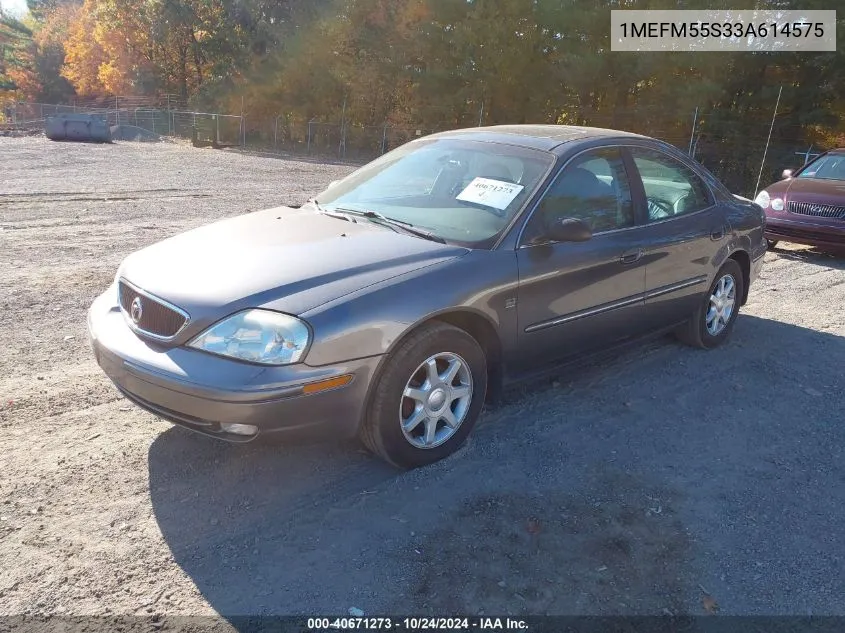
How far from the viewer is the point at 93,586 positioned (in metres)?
2.61

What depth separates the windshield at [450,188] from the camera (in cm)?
386

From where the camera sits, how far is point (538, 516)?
3174mm

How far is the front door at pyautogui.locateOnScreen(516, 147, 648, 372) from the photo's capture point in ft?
12.6

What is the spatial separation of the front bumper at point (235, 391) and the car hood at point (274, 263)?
228 mm

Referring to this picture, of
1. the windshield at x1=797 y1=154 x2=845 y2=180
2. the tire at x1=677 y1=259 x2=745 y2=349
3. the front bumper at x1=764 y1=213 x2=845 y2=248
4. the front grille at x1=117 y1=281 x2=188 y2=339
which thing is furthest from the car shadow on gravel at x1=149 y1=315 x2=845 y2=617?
the windshield at x1=797 y1=154 x2=845 y2=180

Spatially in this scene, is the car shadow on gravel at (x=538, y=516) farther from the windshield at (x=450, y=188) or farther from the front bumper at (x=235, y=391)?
the windshield at (x=450, y=188)

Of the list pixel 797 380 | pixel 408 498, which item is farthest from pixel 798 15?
pixel 408 498

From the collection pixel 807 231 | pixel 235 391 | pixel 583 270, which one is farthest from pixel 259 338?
pixel 807 231

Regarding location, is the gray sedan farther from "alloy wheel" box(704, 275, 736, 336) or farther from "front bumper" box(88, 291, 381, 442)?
"alloy wheel" box(704, 275, 736, 336)

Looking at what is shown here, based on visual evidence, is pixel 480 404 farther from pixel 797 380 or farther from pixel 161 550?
pixel 797 380

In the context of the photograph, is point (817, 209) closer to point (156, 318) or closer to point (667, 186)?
point (667, 186)

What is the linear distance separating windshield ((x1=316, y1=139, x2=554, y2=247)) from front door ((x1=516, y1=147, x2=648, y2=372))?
188 mm

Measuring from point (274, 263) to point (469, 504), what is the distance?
4.88 ft

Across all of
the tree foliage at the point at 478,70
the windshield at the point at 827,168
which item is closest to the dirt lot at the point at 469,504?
the windshield at the point at 827,168
